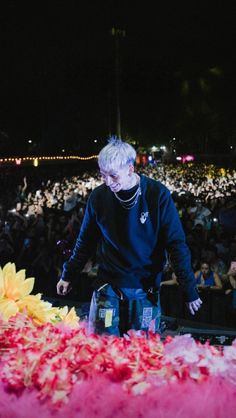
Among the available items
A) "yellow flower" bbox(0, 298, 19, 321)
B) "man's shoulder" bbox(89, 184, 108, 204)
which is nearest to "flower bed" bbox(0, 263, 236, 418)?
"yellow flower" bbox(0, 298, 19, 321)

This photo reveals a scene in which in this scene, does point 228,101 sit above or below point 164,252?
above

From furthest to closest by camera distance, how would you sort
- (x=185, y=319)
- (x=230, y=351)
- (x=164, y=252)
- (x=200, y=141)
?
(x=200, y=141) → (x=185, y=319) → (x=164, y=252) → (x=230, y=351)

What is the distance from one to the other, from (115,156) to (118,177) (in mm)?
154

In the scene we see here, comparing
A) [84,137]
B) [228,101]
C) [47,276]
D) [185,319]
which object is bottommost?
[185,319]

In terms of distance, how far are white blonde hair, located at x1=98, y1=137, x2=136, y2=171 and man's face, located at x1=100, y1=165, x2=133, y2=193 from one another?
3 cm

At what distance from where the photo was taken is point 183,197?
53.6ft

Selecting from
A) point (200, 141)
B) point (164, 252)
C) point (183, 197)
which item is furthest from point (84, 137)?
point (164, 252)

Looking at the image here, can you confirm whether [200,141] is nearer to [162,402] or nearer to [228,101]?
[228,101]

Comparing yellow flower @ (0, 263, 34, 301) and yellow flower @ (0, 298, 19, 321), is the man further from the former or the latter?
yellow flower @ (0, 298, 19, 321)

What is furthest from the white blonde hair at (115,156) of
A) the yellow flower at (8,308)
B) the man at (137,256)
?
the yellow flower at (8,308)

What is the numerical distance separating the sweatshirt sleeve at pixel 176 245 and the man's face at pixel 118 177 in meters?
0.26

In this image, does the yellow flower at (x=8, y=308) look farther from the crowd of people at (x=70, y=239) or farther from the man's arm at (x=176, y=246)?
the crowd of people at (x=70, y=239)

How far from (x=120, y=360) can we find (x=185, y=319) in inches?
256

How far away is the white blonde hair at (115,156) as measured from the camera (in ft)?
9.49
